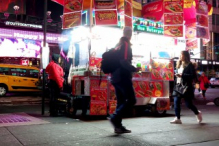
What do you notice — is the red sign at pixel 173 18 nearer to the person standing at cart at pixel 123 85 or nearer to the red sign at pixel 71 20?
the red sign at pixel 71 20

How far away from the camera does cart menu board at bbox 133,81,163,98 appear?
293 inches

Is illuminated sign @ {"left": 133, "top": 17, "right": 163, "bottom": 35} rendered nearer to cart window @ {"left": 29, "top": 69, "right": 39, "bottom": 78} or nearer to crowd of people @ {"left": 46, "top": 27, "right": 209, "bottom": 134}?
crowd of people @ {"left": 46, "top": 27, "right": 209, "bottom": 134}

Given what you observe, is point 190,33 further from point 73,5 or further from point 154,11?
point 73,5

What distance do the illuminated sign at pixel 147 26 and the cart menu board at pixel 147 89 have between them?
60.1 inches

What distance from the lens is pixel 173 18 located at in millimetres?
8406

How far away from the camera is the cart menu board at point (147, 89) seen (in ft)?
24.4

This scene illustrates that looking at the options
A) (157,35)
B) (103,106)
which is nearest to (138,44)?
(157,35)

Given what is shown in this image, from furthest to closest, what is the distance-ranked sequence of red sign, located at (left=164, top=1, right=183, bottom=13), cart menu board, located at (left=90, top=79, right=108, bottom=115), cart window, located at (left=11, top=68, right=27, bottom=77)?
1. cart window, located at (left=11, top=68, right=27, bottom=77)
2. red sign, located at (left=164, top=1, right=183, bottom=13)
3. cart menu board, located at (left=90, top=79, right=108, bottom=115)

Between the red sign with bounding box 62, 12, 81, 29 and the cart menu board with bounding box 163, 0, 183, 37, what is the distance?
2.84 m

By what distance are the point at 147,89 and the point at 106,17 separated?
2394 mm

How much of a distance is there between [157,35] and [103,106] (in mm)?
2858

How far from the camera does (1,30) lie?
1775cm

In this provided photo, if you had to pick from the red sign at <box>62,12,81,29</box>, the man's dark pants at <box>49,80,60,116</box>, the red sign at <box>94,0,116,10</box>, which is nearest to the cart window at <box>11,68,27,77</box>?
the man's dark pants at <box>49,80,60,116</box>

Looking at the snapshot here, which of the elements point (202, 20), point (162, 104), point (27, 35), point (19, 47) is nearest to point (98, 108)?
point (162, 104)
